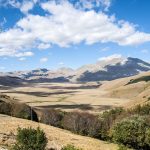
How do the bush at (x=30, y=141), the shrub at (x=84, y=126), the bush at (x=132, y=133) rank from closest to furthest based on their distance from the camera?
the bush at (x=30, y=141) → the bush at (x=132, y=133) → the shrub at (x=84, y=126)

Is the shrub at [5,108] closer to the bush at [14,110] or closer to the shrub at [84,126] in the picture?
the bush at [14,110]

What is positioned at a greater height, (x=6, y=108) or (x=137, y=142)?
(x=6, y=108)

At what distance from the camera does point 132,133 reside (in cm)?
6925

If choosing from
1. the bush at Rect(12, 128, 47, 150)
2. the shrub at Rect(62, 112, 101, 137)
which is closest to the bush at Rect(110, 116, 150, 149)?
the shrub at Rect(62, 112, 101, 137)

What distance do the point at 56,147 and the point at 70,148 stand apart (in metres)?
17.1

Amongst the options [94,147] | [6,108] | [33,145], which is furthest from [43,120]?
[33,145]

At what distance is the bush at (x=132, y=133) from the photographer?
69125mm


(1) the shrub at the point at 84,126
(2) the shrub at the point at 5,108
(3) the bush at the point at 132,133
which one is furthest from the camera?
(2) the shrub at the point at 5,108

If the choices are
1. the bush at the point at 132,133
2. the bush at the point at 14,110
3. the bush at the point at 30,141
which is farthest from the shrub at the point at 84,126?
the bush at the point at 30,141

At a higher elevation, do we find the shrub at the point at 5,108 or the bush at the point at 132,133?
the shrub at the point at 5,108

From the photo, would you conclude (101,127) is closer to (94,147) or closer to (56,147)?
(94,147)

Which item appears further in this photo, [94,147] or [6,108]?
[6,108]

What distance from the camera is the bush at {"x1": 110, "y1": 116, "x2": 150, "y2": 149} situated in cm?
6912

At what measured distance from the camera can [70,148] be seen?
112 ft
